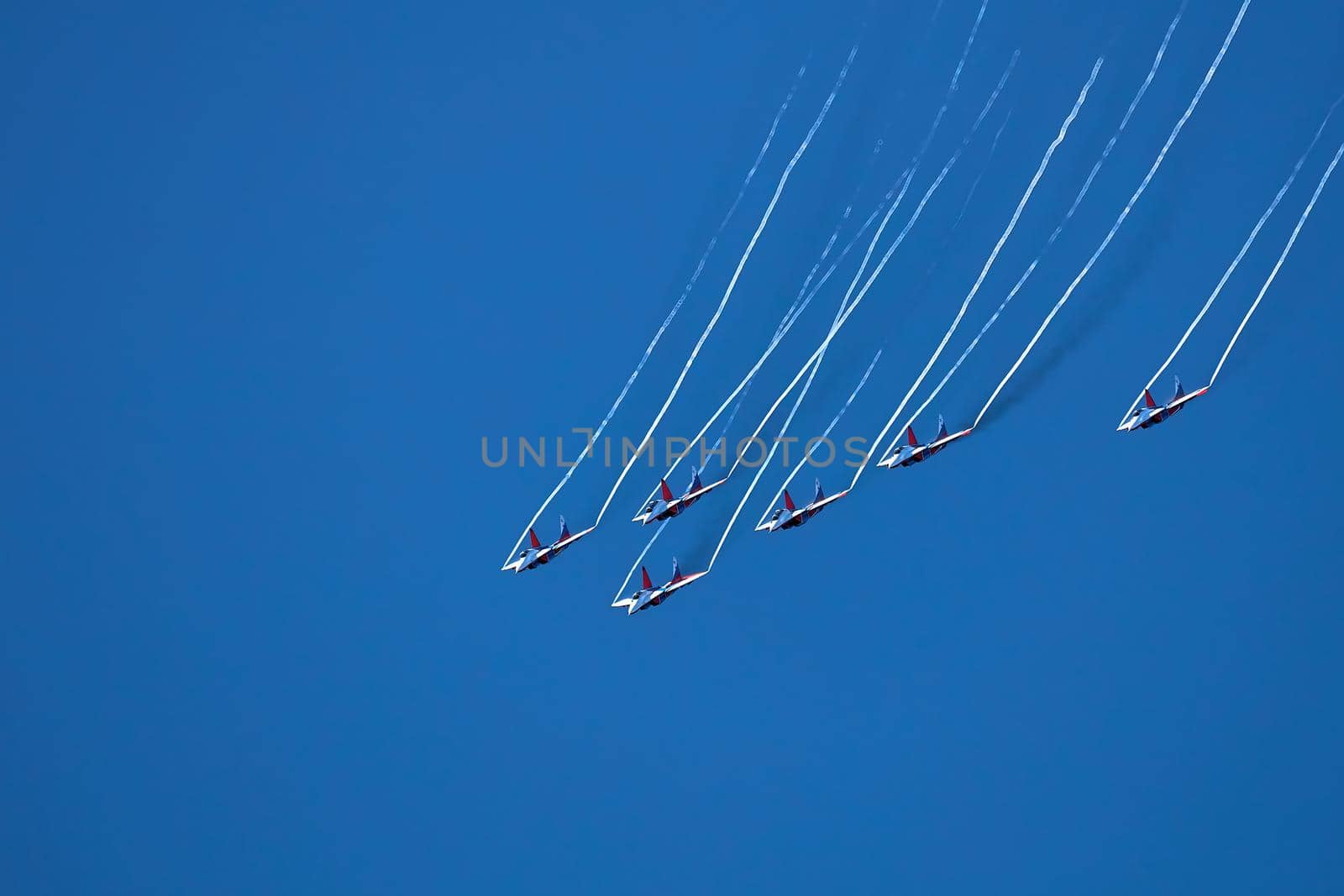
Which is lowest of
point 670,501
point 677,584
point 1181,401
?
point 1181,401

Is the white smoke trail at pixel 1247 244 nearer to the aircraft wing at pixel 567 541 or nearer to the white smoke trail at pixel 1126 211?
the white smoke trail at pixel 1126 211

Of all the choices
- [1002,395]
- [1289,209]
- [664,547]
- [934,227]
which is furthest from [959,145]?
[664,547]

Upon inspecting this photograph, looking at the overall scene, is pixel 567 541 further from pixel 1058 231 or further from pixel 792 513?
pixel 1058 231

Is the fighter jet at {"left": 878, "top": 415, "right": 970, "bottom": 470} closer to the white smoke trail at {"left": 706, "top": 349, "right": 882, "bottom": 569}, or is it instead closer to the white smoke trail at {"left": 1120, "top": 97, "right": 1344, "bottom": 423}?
the white smoke trail at {"left": 706, "top": 349, "right": 882, "bottom": 569}

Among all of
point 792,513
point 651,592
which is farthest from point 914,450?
point 651,592

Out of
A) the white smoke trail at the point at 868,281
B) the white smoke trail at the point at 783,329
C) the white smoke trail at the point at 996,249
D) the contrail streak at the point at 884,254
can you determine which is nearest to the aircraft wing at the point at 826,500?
the white smoke trail at the point at 996,249

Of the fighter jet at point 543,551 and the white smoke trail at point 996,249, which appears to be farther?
the white smoke trail at point 996,249

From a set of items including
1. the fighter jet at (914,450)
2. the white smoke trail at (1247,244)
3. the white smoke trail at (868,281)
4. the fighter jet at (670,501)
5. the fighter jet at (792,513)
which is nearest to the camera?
the fighter jet at (670,501)
